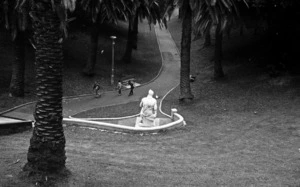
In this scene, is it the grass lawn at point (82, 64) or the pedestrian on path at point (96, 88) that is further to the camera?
the grass lawn at point (82, 64)

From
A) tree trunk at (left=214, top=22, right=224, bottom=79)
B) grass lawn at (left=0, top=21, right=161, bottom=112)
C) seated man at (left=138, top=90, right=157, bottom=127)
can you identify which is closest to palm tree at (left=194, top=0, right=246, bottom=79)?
tree trunk at (left=214, top=22, right=224, bottom=79)

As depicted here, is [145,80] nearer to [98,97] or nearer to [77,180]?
[98,97]

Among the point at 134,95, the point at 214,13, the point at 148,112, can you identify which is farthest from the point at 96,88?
the point at 214,13

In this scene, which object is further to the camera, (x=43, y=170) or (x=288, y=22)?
(x=288, y=22)

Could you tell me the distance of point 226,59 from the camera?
1547 inches

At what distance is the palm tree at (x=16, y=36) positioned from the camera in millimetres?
26672

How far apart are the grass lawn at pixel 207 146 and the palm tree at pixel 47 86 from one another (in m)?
0.74

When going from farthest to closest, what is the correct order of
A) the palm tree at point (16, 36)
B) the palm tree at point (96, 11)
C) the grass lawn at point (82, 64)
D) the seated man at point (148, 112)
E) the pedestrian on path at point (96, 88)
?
the palm tree at point (96, 11) < the grass lawn at point (82, 64) < the pedestrian on path at point (96, 88) < the palm tree at point (16, 36) < the seated man at point (148, 112)

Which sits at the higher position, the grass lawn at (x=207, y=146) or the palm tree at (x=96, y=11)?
the palm tree at (x=96, y=11)

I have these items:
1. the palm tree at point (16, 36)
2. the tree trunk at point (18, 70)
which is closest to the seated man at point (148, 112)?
the palm tree at point (16, 36)

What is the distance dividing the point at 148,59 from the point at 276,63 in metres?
17.3

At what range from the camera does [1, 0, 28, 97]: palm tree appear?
26672 millimetres

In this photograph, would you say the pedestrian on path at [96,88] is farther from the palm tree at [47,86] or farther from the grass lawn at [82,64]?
the palm tree at [47,86]

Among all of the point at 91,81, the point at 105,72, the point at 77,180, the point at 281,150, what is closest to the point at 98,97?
the point at 91,81
